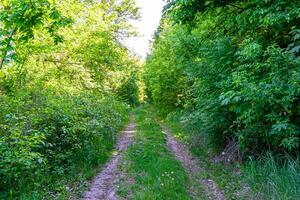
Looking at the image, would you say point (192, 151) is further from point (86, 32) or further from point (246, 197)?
point (86, 32)

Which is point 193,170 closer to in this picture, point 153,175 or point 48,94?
point 153,175

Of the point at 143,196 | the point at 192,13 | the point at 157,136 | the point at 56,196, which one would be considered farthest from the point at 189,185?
the point at 157,136

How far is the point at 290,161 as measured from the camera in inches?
234

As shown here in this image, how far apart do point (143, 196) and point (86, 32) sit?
36.6 feet

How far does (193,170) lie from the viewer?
8.14 m

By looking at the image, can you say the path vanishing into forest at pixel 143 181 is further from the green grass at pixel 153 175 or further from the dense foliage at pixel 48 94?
the dense foliage at pixel 48 94

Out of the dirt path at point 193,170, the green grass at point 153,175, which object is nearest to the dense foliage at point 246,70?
the dirt path at point 193,170

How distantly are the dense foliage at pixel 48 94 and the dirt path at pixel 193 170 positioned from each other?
251 centimetres

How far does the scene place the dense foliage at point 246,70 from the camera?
568cm

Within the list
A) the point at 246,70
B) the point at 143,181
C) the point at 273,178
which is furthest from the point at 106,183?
the point at 246,70

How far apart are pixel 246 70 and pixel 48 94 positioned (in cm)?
671

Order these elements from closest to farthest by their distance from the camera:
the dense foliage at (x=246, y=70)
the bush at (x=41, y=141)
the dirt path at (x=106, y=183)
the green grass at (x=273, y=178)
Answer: the green grass at (x=273, y=178) < the bush at (x=41, y=141) < the dense foliage at (x=246, y=70) < the dirt path at (x=106, y=183)

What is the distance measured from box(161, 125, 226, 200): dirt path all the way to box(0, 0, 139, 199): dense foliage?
2.51 m

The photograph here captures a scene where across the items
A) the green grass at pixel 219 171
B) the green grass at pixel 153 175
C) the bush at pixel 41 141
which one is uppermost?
the bush at pixel 41 141
